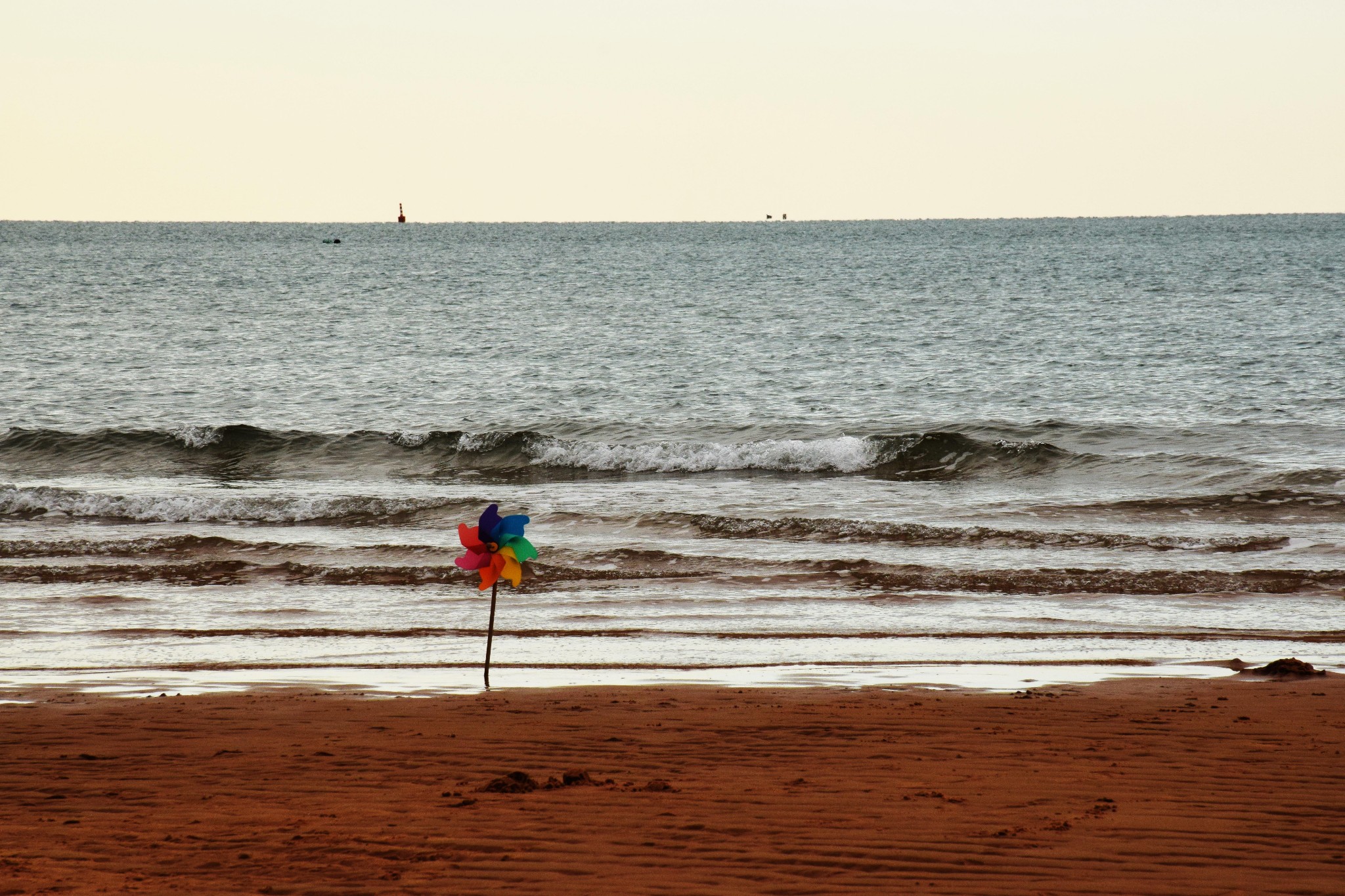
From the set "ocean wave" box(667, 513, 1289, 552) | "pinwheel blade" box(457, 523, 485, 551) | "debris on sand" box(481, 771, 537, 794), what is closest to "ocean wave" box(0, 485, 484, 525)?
"ocean wave" box(667, 513, 1289, 552)

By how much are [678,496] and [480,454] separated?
16.8 feet

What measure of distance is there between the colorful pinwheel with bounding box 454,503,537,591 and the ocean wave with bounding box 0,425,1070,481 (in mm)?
11483

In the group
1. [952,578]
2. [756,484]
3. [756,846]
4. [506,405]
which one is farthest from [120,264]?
[756,846]

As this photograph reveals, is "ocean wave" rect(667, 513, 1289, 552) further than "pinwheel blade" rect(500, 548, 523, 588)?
Yes

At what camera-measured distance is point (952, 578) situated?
11875 millimetres

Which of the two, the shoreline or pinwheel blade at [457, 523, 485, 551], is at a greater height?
pinwheel blade at [457, 523, 485, 551]

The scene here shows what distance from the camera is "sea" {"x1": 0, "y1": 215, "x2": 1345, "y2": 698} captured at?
9398 millimetres

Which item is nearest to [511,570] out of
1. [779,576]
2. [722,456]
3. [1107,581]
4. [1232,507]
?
[779,576]

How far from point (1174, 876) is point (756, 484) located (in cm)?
1350

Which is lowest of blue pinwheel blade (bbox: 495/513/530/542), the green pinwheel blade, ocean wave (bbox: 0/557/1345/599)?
ocean wave (bbox: 0/557/1345/599)

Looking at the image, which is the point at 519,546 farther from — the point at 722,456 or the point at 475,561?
the point at 722,456

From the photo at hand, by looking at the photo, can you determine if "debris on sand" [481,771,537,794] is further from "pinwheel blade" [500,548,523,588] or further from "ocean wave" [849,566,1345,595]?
"ocean wave" [849,566,1345,595]

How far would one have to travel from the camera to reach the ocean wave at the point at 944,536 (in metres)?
13.1

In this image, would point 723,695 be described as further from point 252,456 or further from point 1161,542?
point 252,456
